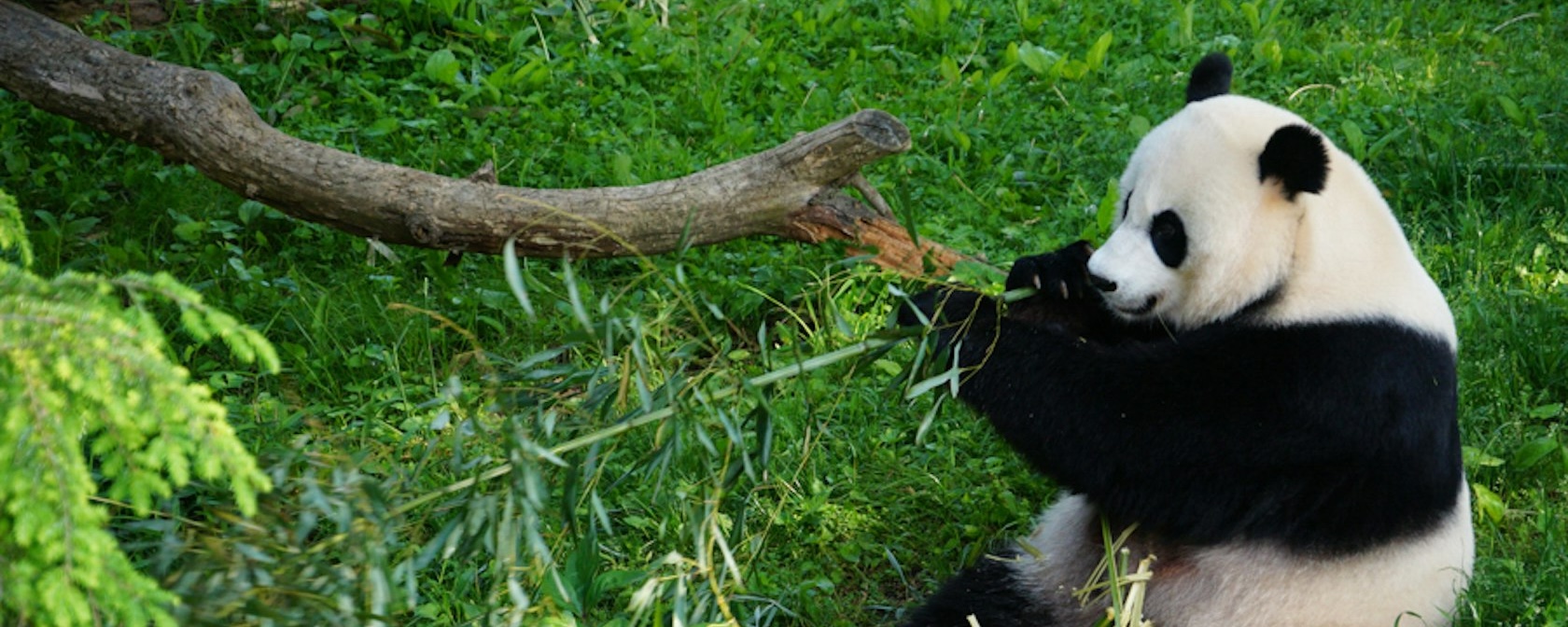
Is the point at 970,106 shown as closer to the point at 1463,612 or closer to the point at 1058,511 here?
the point at 1058,511

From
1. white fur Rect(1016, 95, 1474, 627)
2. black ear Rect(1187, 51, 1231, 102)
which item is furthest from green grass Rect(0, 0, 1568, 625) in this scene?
black ear Rect(1187, 51, 1231, 102)

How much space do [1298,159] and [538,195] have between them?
2.20 m

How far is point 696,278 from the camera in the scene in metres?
5.02


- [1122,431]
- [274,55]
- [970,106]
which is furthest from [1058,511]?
[274,55]

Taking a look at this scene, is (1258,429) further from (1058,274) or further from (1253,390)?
(1058,274)

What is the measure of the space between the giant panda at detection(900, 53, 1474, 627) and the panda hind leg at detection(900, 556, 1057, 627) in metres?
0.18

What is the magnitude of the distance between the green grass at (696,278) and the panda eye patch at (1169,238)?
0.76m

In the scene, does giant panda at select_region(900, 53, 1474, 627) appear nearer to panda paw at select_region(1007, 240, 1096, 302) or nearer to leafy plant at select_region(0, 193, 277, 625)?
panda paw at select_region(1007, 240, 1096, 302)

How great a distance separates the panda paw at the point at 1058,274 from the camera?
3.63m

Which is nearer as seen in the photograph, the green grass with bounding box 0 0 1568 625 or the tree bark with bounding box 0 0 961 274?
the green grass with bounding box 0 0 1568 625

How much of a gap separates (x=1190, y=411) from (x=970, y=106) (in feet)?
11.0

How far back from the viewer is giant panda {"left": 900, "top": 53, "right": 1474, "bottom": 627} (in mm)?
3160

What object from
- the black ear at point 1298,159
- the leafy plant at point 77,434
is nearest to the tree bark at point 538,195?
the black ear at point 1298,159

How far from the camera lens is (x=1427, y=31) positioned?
7.07 m
